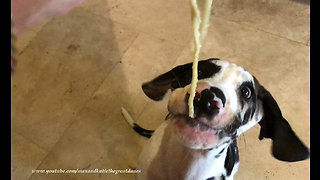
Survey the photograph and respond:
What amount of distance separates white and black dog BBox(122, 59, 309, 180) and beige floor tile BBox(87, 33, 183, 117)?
1.87 feet

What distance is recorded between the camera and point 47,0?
1.10m

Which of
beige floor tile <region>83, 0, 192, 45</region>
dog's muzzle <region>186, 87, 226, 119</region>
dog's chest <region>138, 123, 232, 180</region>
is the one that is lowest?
beige floor tile <region>83, 0, 192, 45</region>

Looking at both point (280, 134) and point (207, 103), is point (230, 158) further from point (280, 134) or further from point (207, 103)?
point (207, 103)

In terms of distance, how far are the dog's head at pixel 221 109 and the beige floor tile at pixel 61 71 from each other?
2.35 ft

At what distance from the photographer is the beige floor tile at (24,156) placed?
6.05ft

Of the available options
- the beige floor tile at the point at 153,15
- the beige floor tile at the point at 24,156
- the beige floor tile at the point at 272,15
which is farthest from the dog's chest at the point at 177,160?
the beige floor tile at the point at 272,15

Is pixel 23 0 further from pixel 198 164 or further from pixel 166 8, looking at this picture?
pixel 166 8

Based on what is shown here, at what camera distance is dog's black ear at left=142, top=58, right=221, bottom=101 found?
1.29 m

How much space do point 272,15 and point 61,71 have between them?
1260 millimetres

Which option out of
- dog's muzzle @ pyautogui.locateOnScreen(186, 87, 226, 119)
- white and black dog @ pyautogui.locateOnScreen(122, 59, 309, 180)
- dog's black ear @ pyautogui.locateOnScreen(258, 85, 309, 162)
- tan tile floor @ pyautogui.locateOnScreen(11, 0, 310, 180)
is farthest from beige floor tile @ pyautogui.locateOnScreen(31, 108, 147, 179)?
dog's muzzle @ pyautogui.locateOnScreen(186, 87, 226, 119)

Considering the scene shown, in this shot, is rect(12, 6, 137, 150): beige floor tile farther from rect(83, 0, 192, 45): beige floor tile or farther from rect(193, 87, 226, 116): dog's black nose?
rect(193, 87, 226, 116): dog's black nose

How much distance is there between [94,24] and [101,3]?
161 millimetres

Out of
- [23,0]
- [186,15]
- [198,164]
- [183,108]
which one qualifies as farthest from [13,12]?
[186,15]

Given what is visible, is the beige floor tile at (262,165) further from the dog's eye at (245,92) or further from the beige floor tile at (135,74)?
the dog's eye at (245,92)
